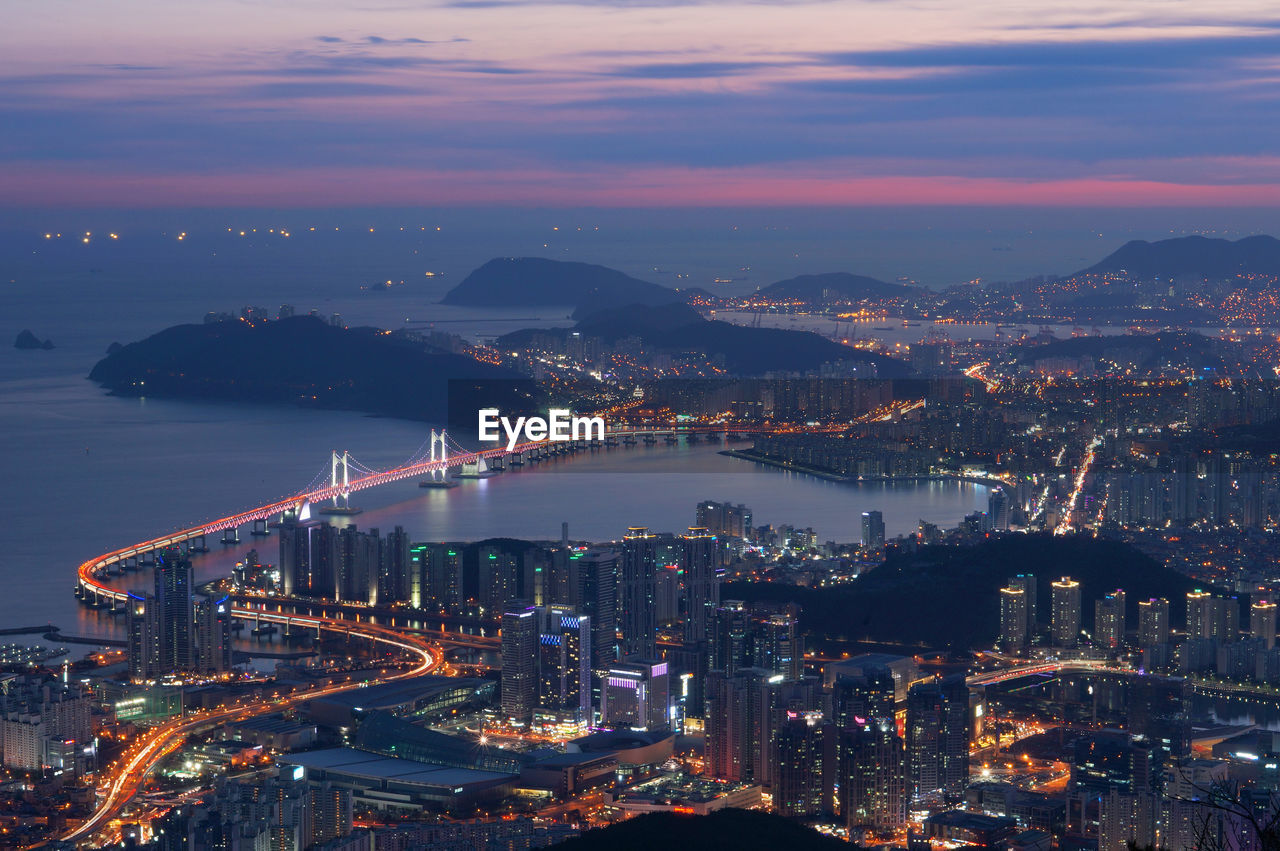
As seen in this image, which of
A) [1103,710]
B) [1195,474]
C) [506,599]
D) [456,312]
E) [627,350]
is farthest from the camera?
[456,312]

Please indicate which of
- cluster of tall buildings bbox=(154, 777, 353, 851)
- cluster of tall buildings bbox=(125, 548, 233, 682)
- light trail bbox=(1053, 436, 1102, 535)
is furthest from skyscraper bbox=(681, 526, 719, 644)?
cluster of tall buildings bbox=(154, 777, 353, 851)

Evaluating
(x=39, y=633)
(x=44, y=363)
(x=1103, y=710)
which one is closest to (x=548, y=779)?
(x=1103, y=710)

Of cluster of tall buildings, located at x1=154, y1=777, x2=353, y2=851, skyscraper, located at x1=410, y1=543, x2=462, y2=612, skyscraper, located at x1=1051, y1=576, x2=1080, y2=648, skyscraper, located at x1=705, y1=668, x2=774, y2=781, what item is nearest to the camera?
cluster of tall buildings, located at x1=154, y1=777, x2=353, y2=851

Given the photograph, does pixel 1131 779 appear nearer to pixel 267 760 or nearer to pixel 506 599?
pixel 267 760

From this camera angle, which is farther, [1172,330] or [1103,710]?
[1172,330]

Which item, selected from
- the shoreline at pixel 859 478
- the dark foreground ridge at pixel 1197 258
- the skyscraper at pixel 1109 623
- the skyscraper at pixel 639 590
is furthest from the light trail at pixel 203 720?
the dark foreground ridge at pixel 1197 258

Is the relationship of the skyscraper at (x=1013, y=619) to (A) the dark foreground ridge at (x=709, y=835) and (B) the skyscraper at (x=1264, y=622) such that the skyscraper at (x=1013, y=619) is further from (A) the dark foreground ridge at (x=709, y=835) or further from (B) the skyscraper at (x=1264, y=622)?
(A) the dark foreground ridge at (x=709, y=835)

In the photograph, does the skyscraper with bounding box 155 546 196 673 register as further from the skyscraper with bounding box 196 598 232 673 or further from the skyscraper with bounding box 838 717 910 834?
the skyscraper with bounding box 838 717 910 834
